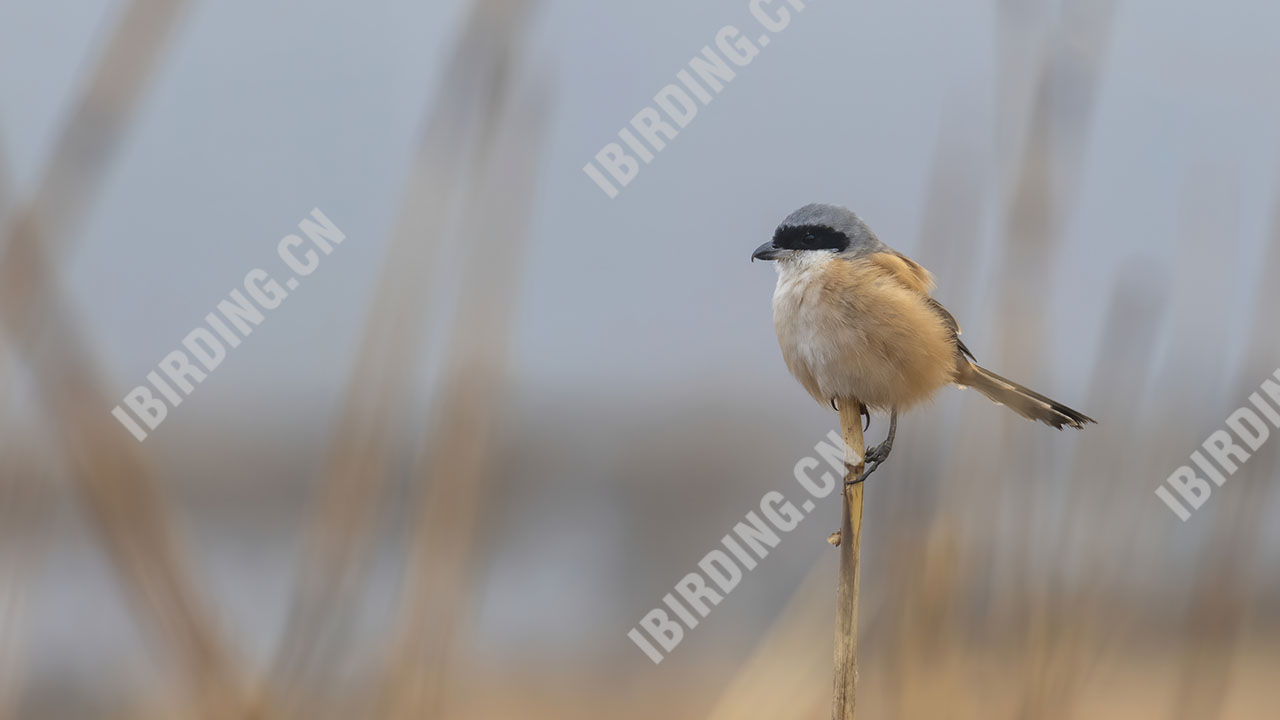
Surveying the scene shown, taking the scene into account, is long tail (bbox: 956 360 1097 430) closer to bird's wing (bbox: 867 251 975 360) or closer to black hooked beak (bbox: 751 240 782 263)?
bird's wing (bbox: 867 251 975 360)

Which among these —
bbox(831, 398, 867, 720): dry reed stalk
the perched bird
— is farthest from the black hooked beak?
bbox(831, 398, 867, 720): dry reed stalk

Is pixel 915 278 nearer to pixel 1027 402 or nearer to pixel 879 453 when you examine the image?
pixel 1027 402

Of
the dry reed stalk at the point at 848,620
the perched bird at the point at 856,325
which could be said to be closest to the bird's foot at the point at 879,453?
the perched bird at the point at 856,325

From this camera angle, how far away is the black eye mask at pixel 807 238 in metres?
2.03

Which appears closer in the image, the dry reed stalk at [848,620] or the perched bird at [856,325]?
the dry reed stalk at [848,620]

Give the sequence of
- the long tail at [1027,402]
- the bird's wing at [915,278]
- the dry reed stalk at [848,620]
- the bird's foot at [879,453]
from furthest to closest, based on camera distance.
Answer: the bird's wing at [915,278] < the long tail at [1027,402] < the bird's foot at [879,453] < the dry reed stalk at [848,620]

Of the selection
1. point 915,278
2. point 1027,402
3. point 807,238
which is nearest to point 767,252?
point 807,238

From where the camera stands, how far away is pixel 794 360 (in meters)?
2.05

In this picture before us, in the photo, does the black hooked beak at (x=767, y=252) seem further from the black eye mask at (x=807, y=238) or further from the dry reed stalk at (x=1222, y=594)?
the dry reed stalk at (x=1222, y=594)

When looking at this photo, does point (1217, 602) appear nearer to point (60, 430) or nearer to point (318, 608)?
point (318, 608)

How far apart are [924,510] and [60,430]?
1461mm

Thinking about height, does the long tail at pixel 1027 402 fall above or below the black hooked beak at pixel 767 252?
below

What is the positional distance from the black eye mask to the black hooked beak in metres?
0.01

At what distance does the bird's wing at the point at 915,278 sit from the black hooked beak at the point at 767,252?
21cm
